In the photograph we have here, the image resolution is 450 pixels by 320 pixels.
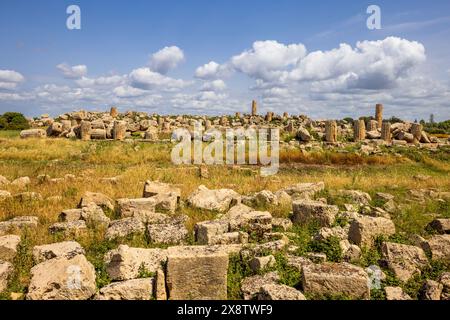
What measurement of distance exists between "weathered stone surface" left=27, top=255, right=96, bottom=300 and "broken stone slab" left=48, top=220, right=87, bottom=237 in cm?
199

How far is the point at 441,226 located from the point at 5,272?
841 centimetres

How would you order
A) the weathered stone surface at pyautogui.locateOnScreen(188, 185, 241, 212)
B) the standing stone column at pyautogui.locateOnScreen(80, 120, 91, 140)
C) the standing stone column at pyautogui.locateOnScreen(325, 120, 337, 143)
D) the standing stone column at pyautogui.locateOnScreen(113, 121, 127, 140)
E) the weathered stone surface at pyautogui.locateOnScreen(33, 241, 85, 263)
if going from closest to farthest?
the weathered stone surface at pyautogui.locateOnScreen(33, 241, 85, 263) → the weathered stone surface at pyautogui.locateOnScreen(188, 185, 241, 212) → the standing stone column at pyautogui.locateOnScreen(80, 120, 91, 140) → the standing stone column at pyautogui.locateOnScreen(113, 121, 127, 140) → the standing stone column at pyautogui.locateOnScreen(325, 120, 337, 143)

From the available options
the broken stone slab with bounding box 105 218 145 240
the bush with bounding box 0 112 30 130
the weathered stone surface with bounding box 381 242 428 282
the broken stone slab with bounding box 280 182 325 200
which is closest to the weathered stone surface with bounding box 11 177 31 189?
the broken stone slab with bounding box 105 218 145 240

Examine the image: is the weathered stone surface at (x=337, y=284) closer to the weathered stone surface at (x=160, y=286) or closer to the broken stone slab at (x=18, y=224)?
the weathered stone surface at (x=160, y=286)

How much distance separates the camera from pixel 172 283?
17.6ft

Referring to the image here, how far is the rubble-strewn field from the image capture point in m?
5.36

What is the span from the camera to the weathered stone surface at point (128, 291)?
5180 millimetres

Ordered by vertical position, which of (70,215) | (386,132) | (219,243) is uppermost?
(386,132)

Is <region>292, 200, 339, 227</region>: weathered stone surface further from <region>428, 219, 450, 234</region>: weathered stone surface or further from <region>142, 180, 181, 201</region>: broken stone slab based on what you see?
<region>142, 180, 181, 201</region>: broken stone slab

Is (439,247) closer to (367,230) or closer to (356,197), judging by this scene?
(367,230)

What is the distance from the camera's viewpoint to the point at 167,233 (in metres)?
7.27

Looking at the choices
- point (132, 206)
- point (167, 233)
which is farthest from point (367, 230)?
point (132, 206)

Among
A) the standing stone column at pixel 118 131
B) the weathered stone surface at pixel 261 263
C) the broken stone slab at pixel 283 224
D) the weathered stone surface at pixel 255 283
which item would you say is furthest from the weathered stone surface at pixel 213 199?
the standing stone column at pixel 118 131
